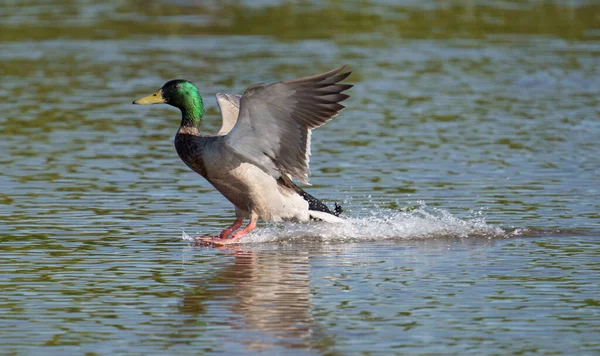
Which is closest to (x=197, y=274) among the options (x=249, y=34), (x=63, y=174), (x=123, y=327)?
(x=123, y=327)

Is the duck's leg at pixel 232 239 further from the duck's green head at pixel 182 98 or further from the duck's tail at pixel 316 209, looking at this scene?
the duck's green head at pixel 182 98

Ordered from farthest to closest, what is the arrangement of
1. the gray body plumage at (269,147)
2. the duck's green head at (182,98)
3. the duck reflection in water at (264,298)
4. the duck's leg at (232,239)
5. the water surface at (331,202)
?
the duck's green head at (182,98) < the duck's leg at (232,239) < the gray body plumage at (269,147) < the water surface at (331,202) < the duck reflection in water at (264,298)

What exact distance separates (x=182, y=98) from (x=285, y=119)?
50.9 inches

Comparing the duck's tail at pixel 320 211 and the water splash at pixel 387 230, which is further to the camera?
the duck's tail at pixel 320 211

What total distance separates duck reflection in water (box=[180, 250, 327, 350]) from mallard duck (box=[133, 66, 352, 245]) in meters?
0.72

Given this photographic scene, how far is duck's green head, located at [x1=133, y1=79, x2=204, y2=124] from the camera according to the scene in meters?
11.7

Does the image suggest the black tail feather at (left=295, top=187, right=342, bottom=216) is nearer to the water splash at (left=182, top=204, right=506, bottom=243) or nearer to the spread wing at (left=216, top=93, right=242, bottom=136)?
the water splash at (left=182, top=204, right=506, bottom=243)

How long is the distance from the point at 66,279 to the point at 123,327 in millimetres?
1581

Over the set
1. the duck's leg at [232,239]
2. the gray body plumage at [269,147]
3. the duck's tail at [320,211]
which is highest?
the gray body plumage at [269,147]

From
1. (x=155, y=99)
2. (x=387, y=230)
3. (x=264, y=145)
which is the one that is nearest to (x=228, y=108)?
(x=155, y=99)

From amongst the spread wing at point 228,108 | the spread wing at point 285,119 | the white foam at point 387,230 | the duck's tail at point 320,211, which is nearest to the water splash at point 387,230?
the white foam at point 387,230

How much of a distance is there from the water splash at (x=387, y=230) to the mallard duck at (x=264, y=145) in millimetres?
140

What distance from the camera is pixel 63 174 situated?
Answer: 1457cm

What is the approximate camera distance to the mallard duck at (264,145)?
420 inches
